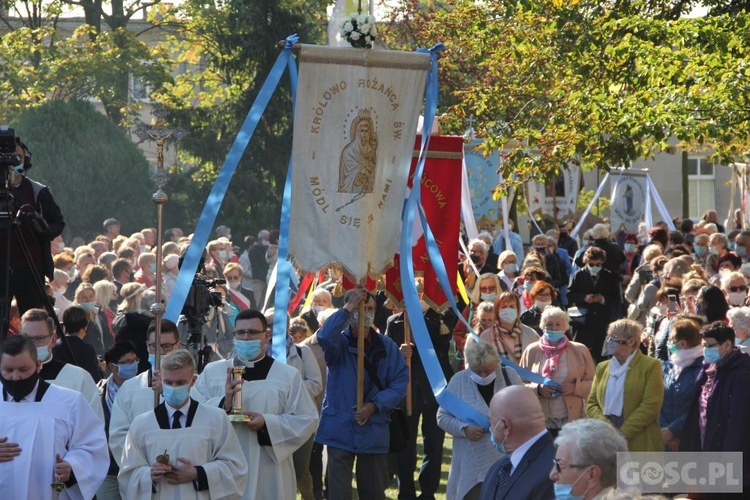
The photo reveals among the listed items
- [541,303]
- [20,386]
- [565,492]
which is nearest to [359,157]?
[20,386]

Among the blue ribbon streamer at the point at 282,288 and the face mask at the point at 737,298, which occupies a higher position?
the blue ribbon streamer at the point at 282,288

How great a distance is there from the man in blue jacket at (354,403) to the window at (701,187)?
149 ft

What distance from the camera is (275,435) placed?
9398 mm

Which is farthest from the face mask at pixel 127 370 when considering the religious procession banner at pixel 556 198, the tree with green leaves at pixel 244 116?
the tree with green leaves at pixel 244 116

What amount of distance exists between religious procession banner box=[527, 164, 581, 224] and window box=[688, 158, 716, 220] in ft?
71.3

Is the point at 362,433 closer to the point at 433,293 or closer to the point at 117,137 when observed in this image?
the point at 433,293

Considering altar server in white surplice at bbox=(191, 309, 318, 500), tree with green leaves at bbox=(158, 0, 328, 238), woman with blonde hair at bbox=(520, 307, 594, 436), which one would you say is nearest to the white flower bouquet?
altar server in white surplice at bbox=(191, 309, 318, 500)

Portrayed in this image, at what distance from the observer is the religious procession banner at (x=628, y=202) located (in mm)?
28438

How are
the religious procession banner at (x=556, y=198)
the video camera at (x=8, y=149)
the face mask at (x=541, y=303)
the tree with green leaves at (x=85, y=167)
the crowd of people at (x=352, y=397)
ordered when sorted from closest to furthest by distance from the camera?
the crowd of people at (x=352, y=397)
the video camera at (x=8, y=149)
the face mask at (x=541, y=303)
the religious procession banner at (x=556, y=198)
the tree with green leaves at (x=85, y=167)

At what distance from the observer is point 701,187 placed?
179 ft

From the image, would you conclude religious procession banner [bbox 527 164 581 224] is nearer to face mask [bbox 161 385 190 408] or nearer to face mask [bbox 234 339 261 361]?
face mask [bbox 234 339 261 361]

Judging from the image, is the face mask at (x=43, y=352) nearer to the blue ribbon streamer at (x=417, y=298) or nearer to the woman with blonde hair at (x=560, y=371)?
the blue ribbon streamer at (x=417, y=298)

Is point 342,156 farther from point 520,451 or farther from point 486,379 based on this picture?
point 520,451

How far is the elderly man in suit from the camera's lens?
6.87m
